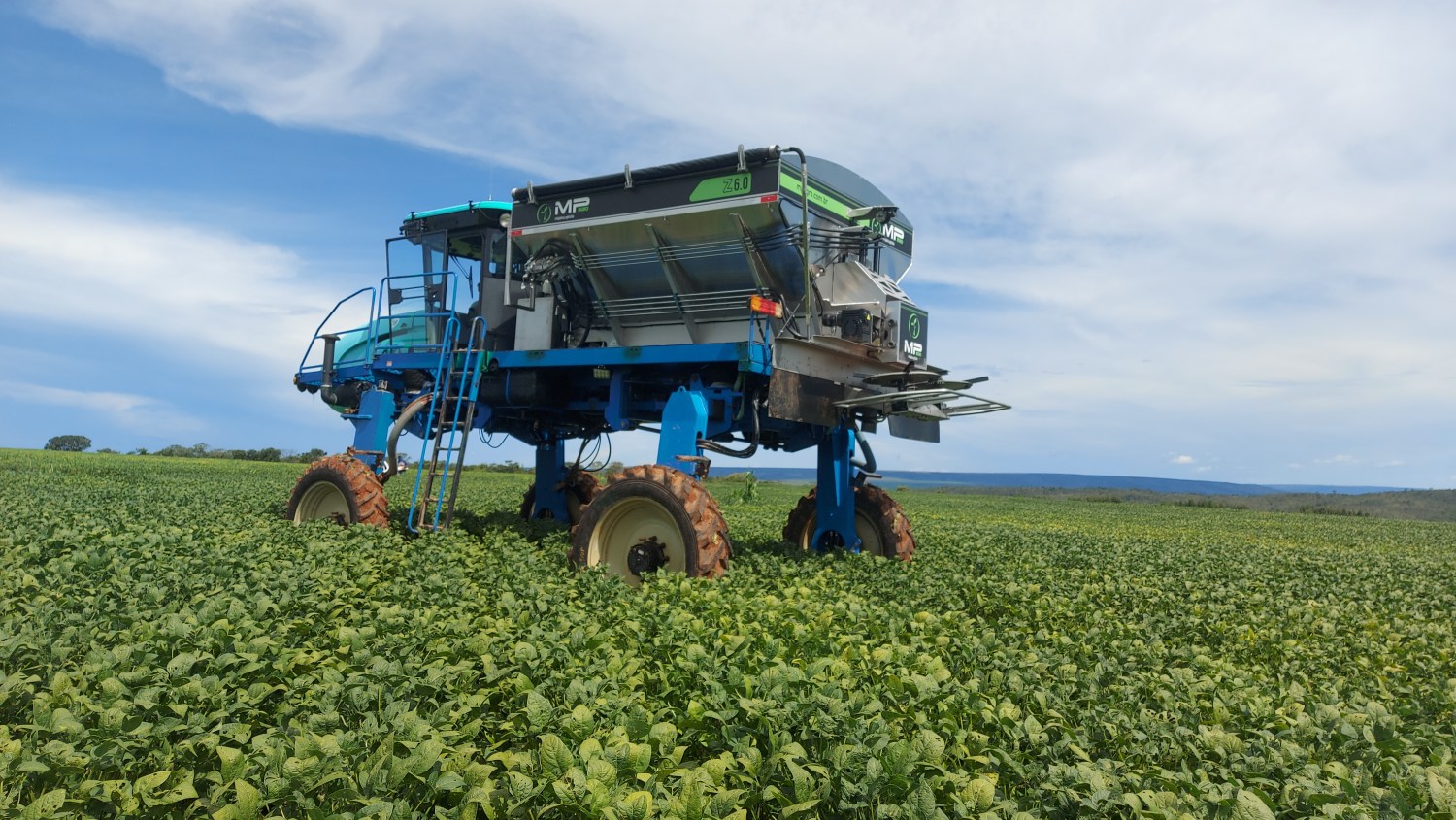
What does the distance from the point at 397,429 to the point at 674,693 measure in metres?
8.31

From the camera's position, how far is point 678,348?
949 cm

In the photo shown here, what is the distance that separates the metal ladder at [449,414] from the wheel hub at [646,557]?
2.85m

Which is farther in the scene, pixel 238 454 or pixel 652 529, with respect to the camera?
pixel 238 454

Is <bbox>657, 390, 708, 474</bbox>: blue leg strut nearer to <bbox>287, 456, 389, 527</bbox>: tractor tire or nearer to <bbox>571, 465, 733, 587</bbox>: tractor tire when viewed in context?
<bbox>571, 465, 733, 587</bbox>: tractor tire

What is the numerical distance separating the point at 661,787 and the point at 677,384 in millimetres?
6756

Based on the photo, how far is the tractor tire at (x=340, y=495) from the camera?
11.2 m

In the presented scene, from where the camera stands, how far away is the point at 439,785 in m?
3.33

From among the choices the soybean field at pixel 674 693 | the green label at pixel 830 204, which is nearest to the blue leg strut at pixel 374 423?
the soybean field at pixel 674 693

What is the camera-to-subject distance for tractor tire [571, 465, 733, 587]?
8.24 m

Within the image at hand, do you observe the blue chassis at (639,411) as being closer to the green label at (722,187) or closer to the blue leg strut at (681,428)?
the blue leg strut at (681,428)

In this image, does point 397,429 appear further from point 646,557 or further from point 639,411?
point 646,557

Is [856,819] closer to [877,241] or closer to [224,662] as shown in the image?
[224,662]

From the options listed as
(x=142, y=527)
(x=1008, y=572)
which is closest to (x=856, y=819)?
(x=1008, y=572)

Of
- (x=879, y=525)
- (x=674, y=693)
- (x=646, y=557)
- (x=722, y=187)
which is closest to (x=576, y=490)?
(x=879, y=525)
